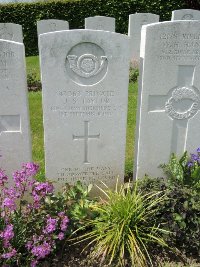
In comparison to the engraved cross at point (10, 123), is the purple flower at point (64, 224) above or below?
below

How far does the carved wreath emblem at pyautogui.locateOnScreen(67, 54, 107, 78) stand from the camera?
343cm

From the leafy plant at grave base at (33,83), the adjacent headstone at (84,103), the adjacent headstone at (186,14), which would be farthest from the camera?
the adjacent headstone at (186,14)

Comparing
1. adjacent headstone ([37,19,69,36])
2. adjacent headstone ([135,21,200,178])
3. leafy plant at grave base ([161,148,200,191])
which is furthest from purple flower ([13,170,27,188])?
adjacent headstone ([37,19,69,36])

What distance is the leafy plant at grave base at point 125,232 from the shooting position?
3.07 metres

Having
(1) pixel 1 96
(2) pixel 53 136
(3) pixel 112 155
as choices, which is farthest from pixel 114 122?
(1) pixel 1 96

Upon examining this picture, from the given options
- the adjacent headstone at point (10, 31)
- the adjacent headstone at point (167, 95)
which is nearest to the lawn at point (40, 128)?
the adjacent headstone at point (167, 95)

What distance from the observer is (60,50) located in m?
3.37

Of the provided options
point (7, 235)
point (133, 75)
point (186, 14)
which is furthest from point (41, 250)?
point (186, 14)

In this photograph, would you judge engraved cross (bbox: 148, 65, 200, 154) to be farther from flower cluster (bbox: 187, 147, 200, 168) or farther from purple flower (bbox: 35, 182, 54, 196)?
purple flower (bbox: 35, 182, 54, 196)

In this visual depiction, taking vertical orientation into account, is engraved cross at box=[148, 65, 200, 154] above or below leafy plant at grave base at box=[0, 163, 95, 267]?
above

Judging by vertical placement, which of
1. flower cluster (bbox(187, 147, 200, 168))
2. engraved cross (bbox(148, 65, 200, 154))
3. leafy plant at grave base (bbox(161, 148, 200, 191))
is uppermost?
engraved cross (bbox(148, 65, 200, 154))

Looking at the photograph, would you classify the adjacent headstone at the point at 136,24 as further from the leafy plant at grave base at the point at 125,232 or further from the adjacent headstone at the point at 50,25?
the leafy plant at grave base at the point at 125,232

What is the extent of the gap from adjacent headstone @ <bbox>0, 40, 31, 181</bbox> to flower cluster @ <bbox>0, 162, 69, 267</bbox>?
63 centimetres

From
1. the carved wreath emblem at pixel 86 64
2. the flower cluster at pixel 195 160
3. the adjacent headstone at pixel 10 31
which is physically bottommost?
the flower cluster at pixel 195 160
